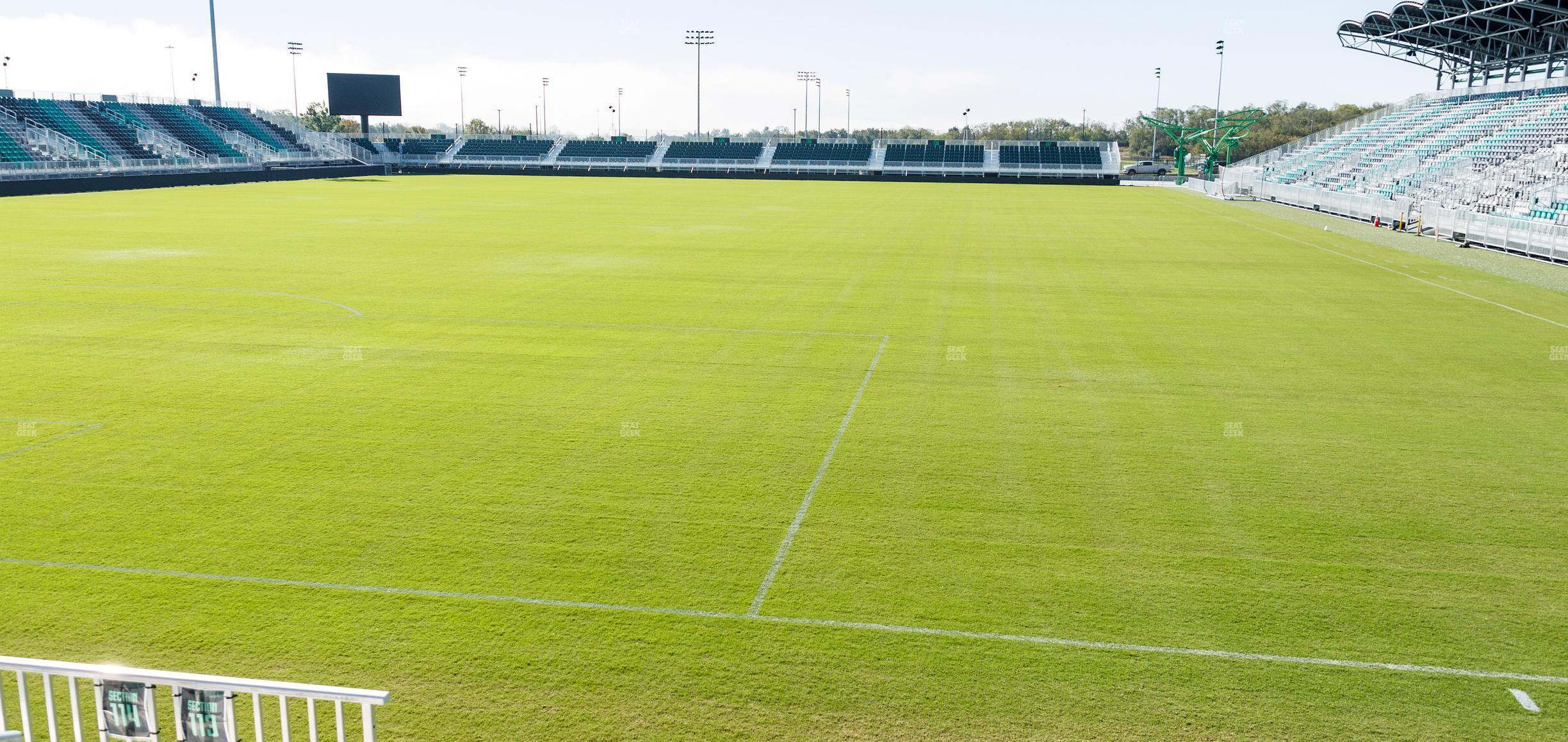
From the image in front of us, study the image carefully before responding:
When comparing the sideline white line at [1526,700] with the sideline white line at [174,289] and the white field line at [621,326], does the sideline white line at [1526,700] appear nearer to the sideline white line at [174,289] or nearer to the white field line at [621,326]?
the white field line at [621,326]

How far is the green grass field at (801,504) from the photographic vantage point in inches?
228

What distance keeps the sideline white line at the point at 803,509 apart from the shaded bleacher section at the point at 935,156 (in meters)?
76.4

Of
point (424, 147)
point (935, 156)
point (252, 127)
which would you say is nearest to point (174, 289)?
point (252, 127)

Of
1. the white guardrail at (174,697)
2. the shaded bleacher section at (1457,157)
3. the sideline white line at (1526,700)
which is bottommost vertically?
the sideline white line at (1526,700)

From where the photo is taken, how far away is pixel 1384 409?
11.7 metres

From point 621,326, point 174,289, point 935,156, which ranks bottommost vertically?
point 621,326

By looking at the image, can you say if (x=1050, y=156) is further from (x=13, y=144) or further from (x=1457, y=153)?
(x=13, y=144)

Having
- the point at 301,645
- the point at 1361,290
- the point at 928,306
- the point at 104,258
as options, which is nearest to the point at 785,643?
the point at 301,645

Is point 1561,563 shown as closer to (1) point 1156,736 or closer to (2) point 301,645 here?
(1) point 1156,736

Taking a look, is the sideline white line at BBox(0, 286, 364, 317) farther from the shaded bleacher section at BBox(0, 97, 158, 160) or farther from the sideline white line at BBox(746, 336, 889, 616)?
the shaded bleacher section at BBox(0, 97, 158, 160)

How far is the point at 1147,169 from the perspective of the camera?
112 meters

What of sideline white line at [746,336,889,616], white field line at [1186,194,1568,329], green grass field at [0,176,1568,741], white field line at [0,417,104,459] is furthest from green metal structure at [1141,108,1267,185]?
white field line at [0,417,104,459]

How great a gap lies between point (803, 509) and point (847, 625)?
205 cm

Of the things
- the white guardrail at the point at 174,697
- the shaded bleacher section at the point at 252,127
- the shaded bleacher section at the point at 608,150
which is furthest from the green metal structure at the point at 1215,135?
the white guardrail at the point at 174,697
